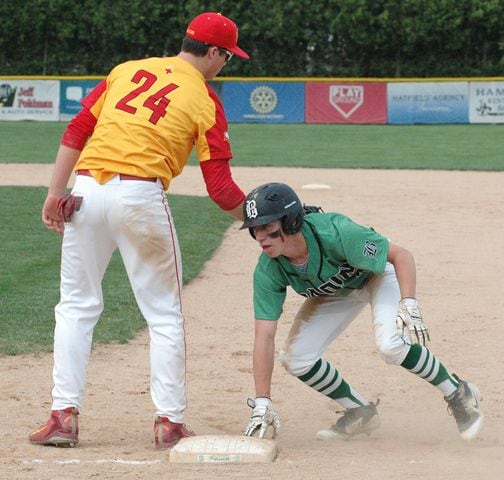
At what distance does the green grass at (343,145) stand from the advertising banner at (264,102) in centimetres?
142

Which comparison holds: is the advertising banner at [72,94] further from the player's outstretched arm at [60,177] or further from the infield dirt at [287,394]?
the player's outstretched arm at [60,177]

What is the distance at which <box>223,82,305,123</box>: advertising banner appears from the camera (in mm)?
34875

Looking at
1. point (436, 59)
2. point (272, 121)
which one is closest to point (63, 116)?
point (272, 121)

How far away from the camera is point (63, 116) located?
3503cm

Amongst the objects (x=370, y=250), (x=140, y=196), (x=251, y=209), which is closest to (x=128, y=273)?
(x=140, y=196)

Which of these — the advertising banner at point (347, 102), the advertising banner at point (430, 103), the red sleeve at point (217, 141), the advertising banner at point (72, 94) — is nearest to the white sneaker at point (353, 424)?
the red sleeve at point (217, 141)

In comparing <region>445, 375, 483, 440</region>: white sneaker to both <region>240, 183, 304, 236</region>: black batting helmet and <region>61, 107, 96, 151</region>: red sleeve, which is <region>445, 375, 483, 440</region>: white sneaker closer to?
<region>240, 183, 304, 236</region>: black batting helmet

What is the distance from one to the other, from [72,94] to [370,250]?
31.4 m

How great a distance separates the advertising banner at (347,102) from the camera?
3441 cm

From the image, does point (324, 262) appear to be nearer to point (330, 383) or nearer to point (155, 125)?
point (330, 383)

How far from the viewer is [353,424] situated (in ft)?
17.5

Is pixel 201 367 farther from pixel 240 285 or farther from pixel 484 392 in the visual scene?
pixel 240 285

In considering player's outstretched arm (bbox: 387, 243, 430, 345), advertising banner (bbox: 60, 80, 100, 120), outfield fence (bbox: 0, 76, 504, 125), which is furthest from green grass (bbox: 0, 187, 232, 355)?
advertising banner (bbox: 60, 80, 100, 120)

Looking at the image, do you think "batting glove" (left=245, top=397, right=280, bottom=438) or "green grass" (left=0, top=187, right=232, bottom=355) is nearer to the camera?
"batting glove" (left=245, top=397, right=280, bottom=438)
